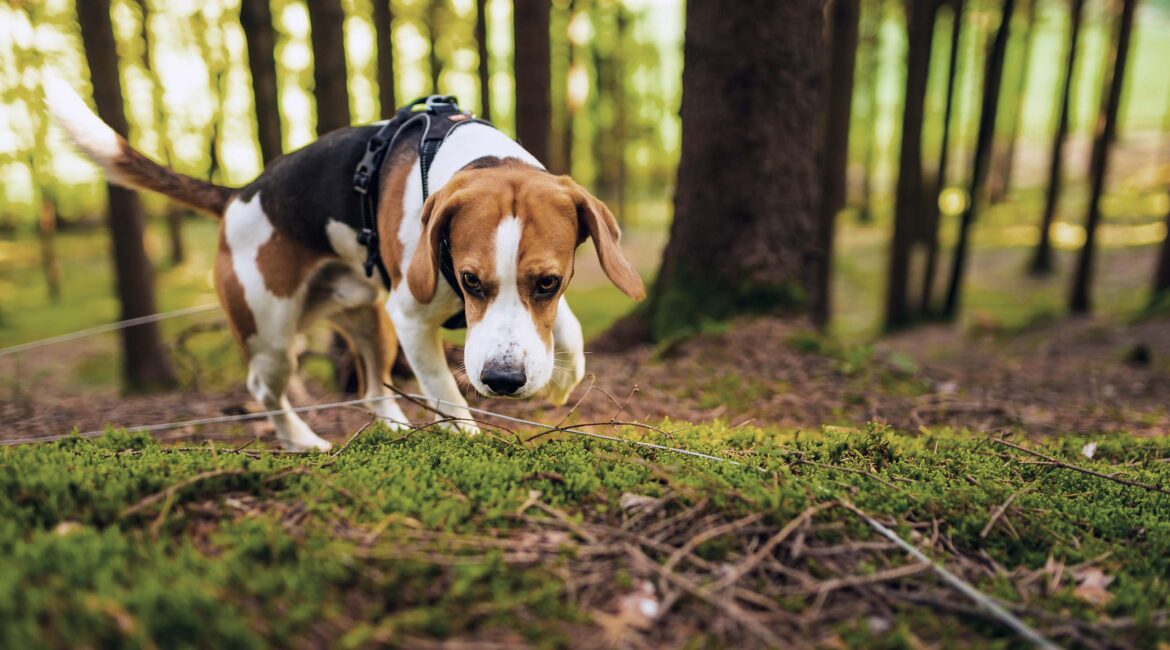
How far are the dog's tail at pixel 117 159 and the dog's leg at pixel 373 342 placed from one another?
1112 millimetres

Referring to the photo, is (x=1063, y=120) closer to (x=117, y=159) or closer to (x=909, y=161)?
(x=909, y=161)

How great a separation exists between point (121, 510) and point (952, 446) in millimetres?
3146

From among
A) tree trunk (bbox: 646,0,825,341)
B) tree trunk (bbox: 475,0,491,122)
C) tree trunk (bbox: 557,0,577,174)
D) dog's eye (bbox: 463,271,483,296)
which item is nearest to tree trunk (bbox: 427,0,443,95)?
tree trunk (bbox: 557,0,577,174)

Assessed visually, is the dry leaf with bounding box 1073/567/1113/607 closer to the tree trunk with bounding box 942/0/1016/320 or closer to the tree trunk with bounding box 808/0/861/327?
the tree trunk with bounding box 808/0/861/327

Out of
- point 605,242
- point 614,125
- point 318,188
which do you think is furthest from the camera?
point 614,125

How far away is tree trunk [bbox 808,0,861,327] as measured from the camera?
443 inches

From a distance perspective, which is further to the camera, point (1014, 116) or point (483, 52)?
point (1014, 116)

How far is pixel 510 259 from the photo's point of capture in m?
3.07

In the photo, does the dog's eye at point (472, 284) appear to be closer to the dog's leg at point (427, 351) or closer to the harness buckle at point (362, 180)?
Answer: the dog's leg at point (427, 351)

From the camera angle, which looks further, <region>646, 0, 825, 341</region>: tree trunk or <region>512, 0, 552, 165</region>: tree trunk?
<region>512, 0, 552, 165</region>: tree trunk

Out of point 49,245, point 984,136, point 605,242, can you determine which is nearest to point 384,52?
point 984,136

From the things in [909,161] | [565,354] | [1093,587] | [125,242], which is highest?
[909,161]

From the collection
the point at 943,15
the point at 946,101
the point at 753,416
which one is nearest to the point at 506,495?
the point at 753,416

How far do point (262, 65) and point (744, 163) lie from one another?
253 inches
